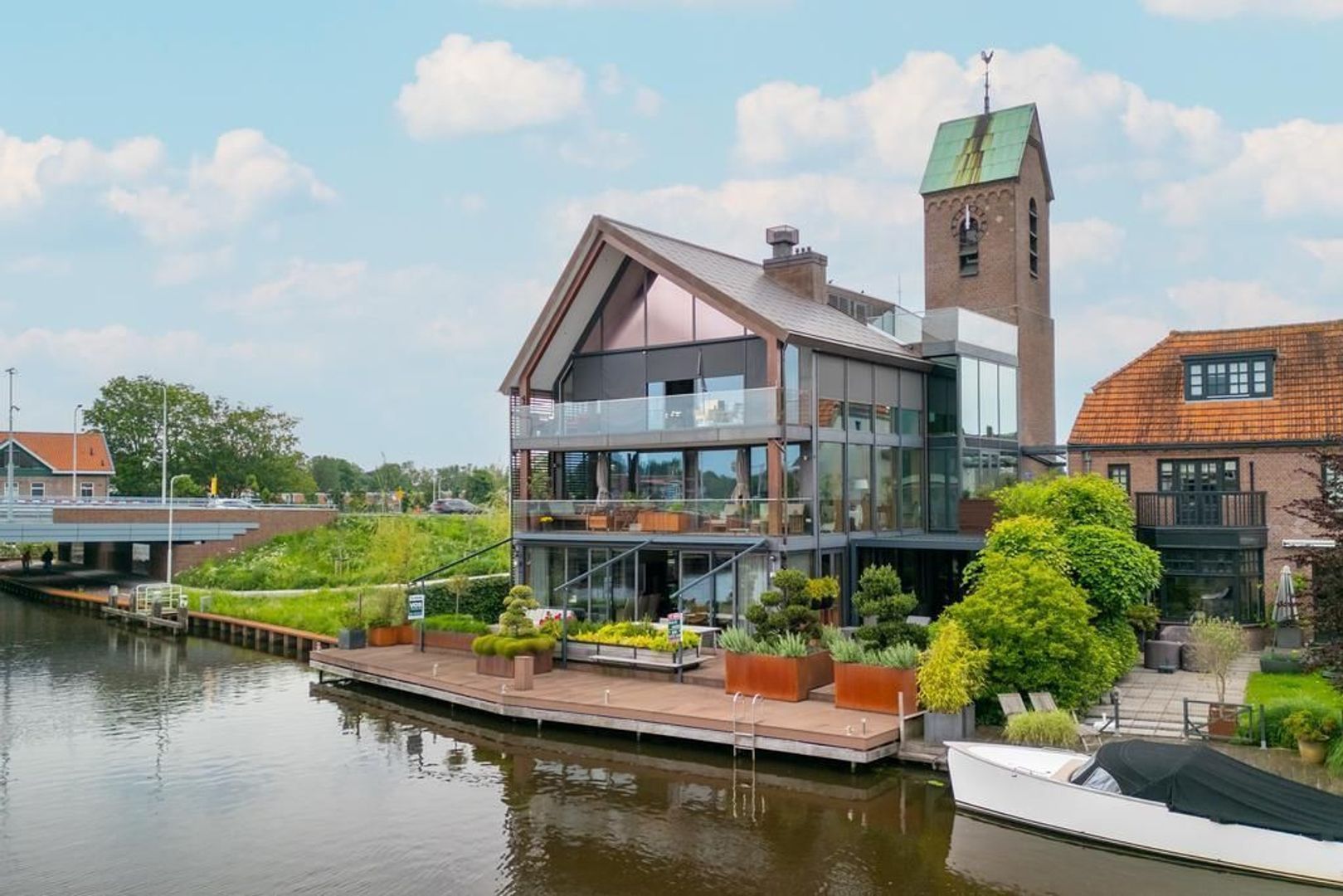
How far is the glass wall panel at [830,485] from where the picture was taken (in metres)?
25.2

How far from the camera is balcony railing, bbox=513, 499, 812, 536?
23.9 metres

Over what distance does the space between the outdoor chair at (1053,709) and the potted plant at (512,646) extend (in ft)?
31.7

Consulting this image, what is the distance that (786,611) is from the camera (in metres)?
19.9

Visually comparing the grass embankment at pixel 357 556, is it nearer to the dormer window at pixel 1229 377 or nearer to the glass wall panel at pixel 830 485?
the glass wall panel at pixel 830 485

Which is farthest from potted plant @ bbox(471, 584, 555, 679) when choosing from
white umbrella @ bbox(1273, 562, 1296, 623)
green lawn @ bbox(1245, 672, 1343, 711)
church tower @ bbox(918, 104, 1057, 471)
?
church tower @ bbox(918, 104, 1057, 471)

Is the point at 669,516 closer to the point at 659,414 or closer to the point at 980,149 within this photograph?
the point at 659,414

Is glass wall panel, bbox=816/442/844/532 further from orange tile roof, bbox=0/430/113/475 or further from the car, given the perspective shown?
orange tile roof, bbox=0/430/113/475

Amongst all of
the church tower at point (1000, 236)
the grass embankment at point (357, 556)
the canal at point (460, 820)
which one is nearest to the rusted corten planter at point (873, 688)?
the canal at point (460, 820)

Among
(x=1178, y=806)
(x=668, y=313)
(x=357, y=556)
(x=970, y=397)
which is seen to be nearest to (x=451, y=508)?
(x=357, y=556)

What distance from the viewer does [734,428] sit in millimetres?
24578

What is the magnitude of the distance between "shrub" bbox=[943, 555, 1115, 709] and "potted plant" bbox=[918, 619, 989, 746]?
545 millimetres

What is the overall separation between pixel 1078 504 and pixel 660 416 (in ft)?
32.7

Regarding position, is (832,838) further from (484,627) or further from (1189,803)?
(484,627)

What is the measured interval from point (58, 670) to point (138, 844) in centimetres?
1651
